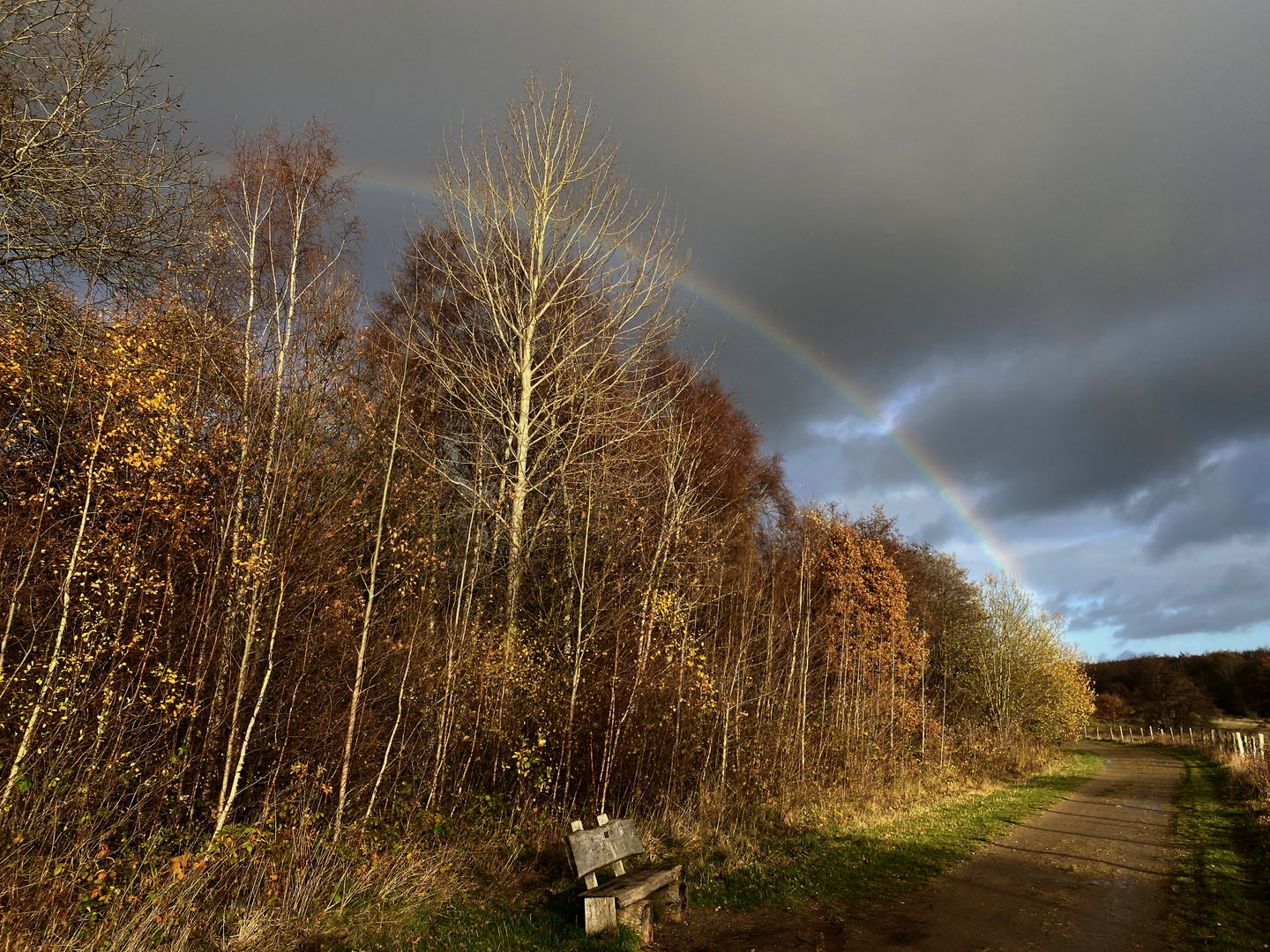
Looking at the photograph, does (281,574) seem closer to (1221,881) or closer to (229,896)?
(229,896)

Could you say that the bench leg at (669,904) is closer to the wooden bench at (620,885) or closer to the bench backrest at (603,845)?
the wooden bench at (620,885)

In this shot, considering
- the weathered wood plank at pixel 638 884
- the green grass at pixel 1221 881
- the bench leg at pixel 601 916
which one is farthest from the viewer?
the green grass at pixel 1221 881

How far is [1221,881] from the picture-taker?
8.30 meters

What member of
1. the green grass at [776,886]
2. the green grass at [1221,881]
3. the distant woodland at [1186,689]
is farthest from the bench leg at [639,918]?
the distant woodland at [1186,689]

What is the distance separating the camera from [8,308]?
6691 mm

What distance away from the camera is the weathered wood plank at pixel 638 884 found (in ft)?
18.3

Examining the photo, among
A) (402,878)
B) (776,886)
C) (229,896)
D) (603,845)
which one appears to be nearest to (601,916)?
(603,845)

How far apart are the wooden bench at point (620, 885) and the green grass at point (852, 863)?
434 mm

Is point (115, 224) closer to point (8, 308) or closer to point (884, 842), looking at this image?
point (8, 308)

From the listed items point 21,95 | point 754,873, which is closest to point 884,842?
point 754,873

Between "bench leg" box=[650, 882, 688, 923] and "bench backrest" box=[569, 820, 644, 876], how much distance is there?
0.37 metres

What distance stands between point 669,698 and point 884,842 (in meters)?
3.32

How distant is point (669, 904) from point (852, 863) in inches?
120

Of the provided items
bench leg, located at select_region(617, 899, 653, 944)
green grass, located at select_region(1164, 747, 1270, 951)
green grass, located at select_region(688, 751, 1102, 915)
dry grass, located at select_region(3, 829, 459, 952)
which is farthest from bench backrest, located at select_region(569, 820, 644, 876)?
green grass, located at select_region(1164, 747, 1270, 951)
